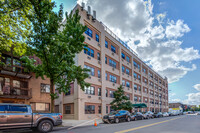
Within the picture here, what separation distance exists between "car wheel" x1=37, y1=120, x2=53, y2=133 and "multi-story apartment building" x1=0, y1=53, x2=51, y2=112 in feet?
21.1

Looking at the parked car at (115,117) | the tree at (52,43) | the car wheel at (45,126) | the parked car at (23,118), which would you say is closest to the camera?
the parked car at (23,118)

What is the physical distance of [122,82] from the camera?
1447 inches

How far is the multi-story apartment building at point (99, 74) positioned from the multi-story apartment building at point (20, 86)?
4.65 meters

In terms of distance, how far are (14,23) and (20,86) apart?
29.6ft

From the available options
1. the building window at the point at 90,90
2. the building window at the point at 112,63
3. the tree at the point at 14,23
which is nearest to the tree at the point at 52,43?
the tree at the point at 14,23

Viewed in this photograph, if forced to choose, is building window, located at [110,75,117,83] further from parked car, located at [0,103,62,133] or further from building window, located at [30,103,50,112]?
parked car, located at [0,103,62,133]

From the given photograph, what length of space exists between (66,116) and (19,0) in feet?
60.8

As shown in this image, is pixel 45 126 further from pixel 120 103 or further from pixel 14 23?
pixel 120 103

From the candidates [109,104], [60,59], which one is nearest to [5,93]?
[60,59]

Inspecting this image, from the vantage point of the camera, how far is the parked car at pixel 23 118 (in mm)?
9875

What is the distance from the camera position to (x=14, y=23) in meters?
12.7

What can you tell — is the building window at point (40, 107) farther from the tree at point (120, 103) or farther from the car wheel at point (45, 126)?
the tree at point (120, 103)

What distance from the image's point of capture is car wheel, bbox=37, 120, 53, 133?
11082 mm

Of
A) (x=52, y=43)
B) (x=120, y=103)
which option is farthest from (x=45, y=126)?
(x=120, y=103)
